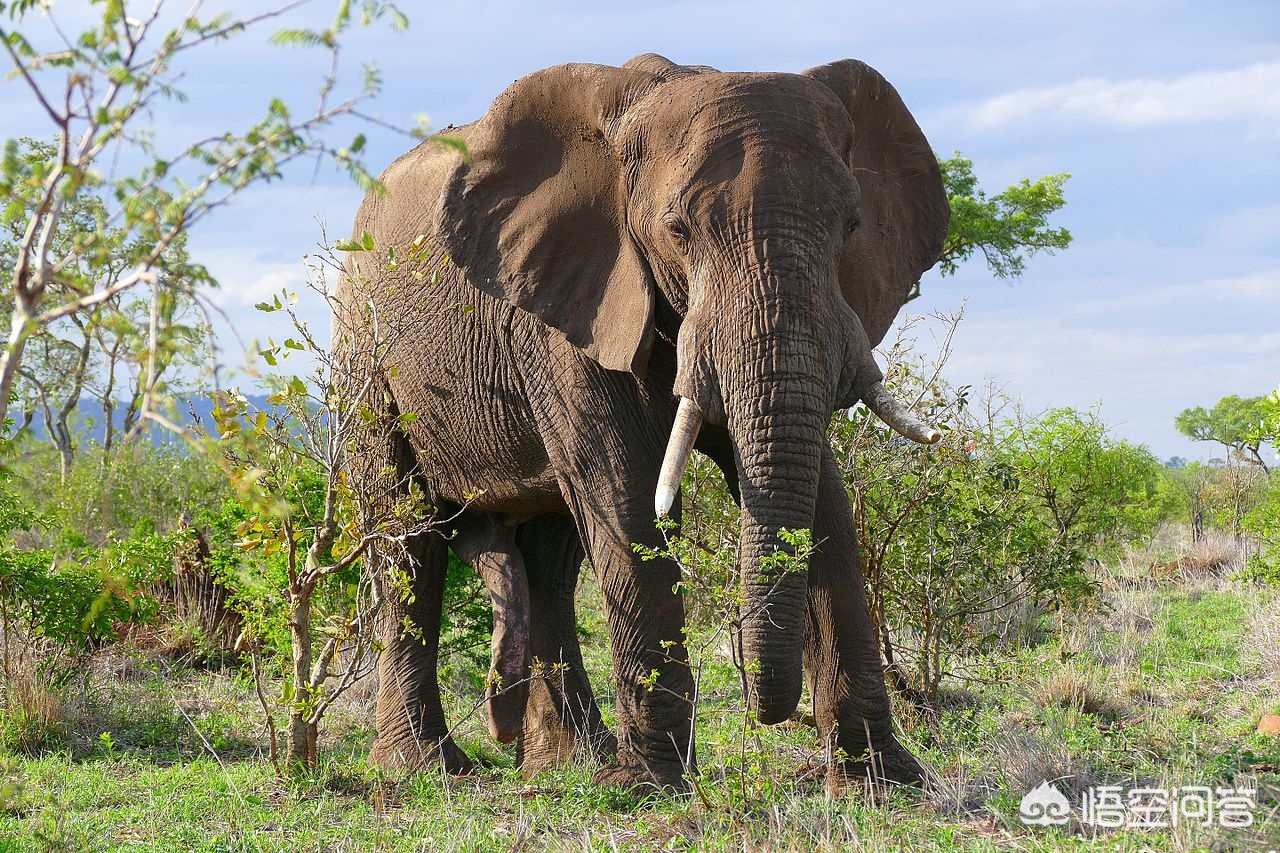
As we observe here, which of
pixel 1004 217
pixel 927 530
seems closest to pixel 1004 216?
pixel 1004 217

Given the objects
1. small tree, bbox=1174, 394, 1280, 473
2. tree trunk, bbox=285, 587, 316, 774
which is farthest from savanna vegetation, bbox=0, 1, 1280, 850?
small tree, bbox=1174, 394, 1280, 473

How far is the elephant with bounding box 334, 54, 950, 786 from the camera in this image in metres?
5.34

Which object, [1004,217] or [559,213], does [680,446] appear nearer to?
[559,213]

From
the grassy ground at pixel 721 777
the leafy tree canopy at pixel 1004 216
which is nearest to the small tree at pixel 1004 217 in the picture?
the leafy tree canopy at pixel 1004 216

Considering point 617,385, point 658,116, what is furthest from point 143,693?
point 658,116

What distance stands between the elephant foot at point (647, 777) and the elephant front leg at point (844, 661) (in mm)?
686

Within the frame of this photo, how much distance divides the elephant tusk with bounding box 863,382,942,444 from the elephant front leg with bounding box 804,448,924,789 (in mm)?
627

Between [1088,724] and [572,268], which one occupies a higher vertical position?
[572,268]

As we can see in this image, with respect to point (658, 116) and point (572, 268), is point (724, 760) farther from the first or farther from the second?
point (658, 116)

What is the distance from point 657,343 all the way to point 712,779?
198 cm

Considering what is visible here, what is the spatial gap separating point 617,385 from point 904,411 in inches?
54.2

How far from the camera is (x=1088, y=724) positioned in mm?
7457

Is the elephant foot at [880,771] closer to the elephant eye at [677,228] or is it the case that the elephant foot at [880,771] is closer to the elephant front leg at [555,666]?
the elephant front leg at [555,666]

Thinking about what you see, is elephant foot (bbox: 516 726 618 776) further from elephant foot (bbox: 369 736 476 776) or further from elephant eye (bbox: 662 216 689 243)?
elephant eye (bbox: 662 216 689 243)
